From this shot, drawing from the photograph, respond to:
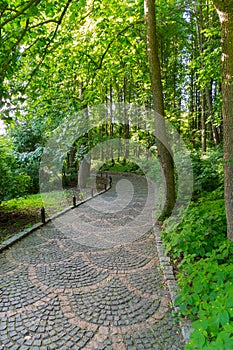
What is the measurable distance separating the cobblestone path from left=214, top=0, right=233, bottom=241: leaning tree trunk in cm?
147

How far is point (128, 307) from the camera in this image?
2.90 metres

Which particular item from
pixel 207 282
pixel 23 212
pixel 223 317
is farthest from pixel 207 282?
pixel 23 212

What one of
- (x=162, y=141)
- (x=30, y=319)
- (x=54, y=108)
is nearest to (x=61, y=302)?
(x=30, y=319)

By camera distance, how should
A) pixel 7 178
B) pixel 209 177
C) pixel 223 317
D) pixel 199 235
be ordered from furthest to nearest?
pixel 209 177 < pixel 7 178 < pixel 199 235 < pixel 223 317

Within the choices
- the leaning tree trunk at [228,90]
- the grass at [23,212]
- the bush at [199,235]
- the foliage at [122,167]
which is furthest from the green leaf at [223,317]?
the foliage at [122,167]

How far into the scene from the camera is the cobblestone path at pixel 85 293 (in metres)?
2.42

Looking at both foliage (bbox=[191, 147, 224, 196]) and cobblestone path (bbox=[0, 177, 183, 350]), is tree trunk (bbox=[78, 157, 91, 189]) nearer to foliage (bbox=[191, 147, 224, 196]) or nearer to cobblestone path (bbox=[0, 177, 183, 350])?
foliage (bbox=[191, 147, 224, 196])

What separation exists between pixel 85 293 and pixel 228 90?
3262 mm

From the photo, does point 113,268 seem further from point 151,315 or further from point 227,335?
point 227,335

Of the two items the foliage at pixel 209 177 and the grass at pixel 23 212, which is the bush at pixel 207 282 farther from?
the grass at pixel 23 212

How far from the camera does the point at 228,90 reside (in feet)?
10.3

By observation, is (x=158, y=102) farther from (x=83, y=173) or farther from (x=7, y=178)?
(x=83, y=173)

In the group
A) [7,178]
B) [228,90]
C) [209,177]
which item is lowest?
[209,177]

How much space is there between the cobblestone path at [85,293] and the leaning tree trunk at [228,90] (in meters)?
1.47
